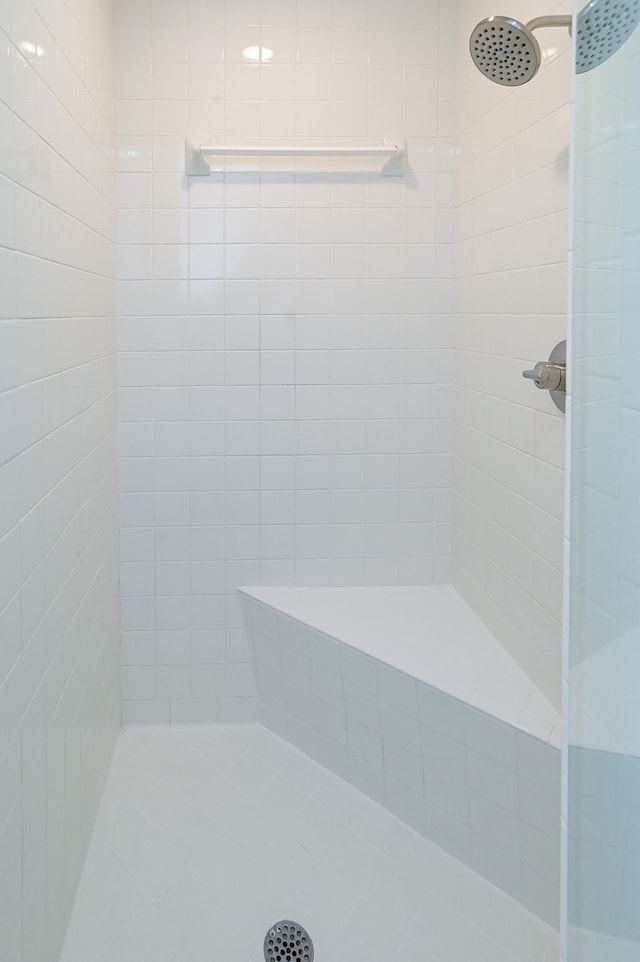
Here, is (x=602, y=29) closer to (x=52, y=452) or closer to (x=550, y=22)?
(x=550, y=22)

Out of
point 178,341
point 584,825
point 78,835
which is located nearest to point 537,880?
point 584,825

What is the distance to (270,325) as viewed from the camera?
2350mm

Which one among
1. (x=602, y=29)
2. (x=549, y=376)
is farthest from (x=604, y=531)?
(x=549, y=376)

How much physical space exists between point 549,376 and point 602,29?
2.68 ft

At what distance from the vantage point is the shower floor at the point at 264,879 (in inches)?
61.3

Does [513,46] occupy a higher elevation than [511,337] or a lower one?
higher

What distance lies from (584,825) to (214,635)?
1.68 meters

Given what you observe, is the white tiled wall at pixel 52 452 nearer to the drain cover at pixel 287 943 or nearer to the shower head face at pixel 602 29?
the drain cover at pixel 287 943

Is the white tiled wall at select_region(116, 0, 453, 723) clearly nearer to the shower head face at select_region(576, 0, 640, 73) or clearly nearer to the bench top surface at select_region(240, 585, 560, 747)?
the bench top surface at select_region(240, 585, 560, 747)

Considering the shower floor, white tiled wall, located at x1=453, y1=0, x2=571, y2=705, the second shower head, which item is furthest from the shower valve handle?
the shower floor

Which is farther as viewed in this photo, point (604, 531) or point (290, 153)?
point (290, 153)

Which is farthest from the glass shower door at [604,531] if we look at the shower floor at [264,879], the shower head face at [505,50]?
the shower floor at [264,879]

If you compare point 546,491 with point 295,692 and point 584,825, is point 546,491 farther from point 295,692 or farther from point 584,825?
point 295,692

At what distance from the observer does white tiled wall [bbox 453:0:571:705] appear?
1.68 metres
